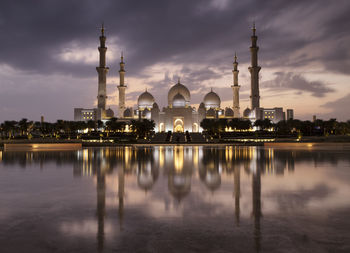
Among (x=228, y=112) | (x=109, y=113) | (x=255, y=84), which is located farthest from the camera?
(x=109, y=113)

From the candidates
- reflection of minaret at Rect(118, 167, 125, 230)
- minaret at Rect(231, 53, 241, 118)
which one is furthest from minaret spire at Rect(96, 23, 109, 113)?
reflection of minaret at Rect(118, 167, 125, 230)

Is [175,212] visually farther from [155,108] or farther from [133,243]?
[155,108]

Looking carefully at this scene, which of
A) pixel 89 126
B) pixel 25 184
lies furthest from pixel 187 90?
pixel 25 184

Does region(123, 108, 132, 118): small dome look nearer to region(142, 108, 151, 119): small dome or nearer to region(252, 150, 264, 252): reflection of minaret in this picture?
region(142, 108, 151, 119): small dome

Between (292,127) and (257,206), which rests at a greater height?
(292,127)

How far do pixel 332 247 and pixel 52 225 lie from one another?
411 centimetres

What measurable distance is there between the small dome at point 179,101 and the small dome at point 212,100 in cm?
1141

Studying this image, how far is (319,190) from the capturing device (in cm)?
740

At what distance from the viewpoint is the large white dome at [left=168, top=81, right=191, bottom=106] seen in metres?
76.7

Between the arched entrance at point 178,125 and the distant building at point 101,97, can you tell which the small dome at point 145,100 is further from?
the arched entrance at point 178,125

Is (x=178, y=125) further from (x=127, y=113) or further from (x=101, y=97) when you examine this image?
(x=101, y=97)

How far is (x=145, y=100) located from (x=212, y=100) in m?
18.5

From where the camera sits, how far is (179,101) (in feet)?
235

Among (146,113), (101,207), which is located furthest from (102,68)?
(101,207)
